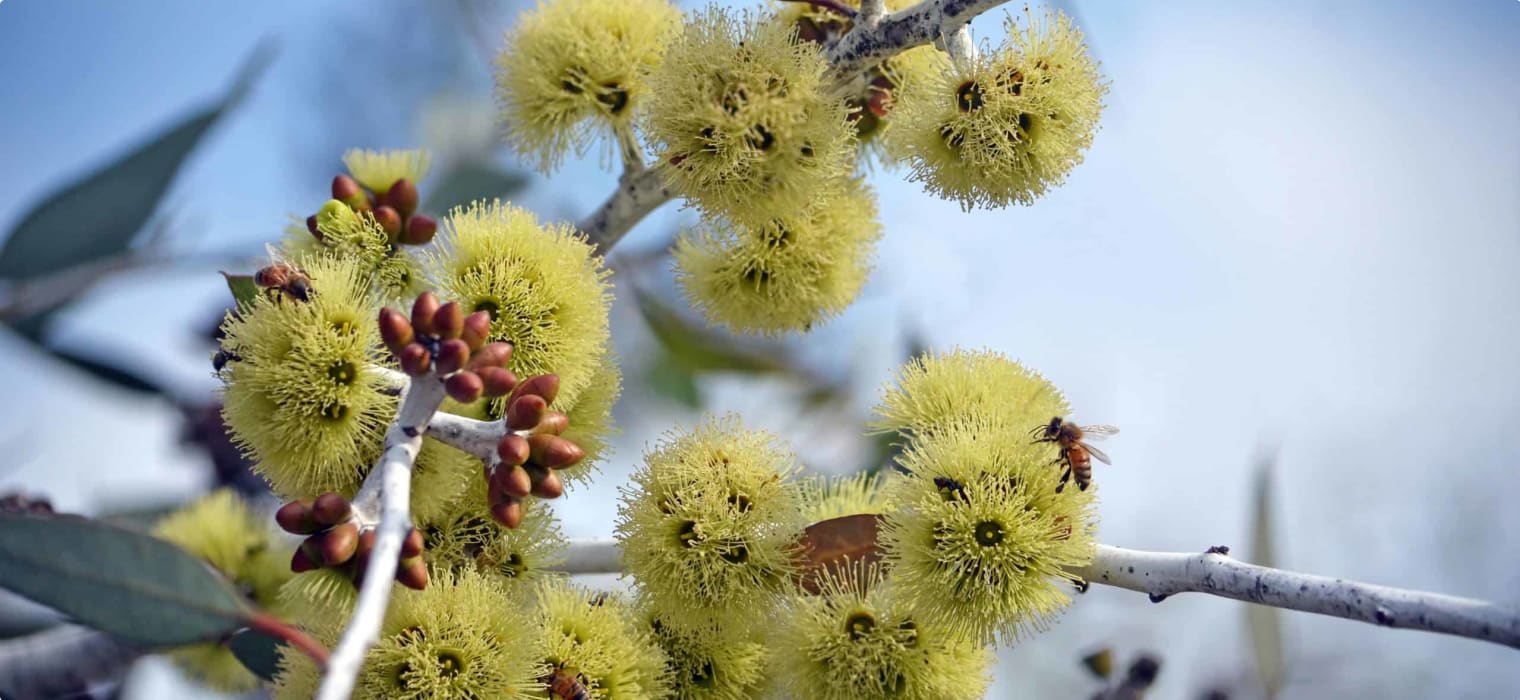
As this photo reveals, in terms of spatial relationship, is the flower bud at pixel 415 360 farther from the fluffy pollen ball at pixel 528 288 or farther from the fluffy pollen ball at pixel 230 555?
the fluffy pollen ball at pixel 230 555

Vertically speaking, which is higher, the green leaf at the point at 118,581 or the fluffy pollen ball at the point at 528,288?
the fluffy pollen ball at the point at 528,288

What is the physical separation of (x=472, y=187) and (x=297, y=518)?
1.40 m

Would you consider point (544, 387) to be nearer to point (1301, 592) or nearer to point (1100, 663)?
point (1301, 592)

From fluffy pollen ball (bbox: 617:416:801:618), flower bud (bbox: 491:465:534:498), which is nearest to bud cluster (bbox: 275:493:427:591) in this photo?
flower bud (bbox: 491:465:534:498)

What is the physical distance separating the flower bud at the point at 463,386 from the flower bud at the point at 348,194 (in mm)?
494

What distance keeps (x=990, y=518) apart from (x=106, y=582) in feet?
3.07

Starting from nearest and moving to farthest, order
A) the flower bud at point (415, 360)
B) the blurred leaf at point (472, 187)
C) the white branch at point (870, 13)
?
the flower bud at point (415, 360) → the white branch at point (870, 13) → the blurred leaf at point (472, 187)

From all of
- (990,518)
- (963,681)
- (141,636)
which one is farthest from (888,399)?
(141,636)

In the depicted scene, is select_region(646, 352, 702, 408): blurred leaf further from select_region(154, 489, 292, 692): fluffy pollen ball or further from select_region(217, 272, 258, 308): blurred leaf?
select_region(217, 272, 258, 308): blurred leaf

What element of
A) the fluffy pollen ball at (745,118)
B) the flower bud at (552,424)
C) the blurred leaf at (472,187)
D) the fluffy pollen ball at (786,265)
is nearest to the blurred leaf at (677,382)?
the blurred leaf at (472,187)

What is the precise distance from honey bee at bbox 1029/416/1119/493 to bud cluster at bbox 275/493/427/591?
723 mm

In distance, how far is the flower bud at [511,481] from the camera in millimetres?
1199

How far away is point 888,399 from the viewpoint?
5.12 ft

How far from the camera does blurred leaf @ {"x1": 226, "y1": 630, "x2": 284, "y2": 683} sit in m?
1.61
